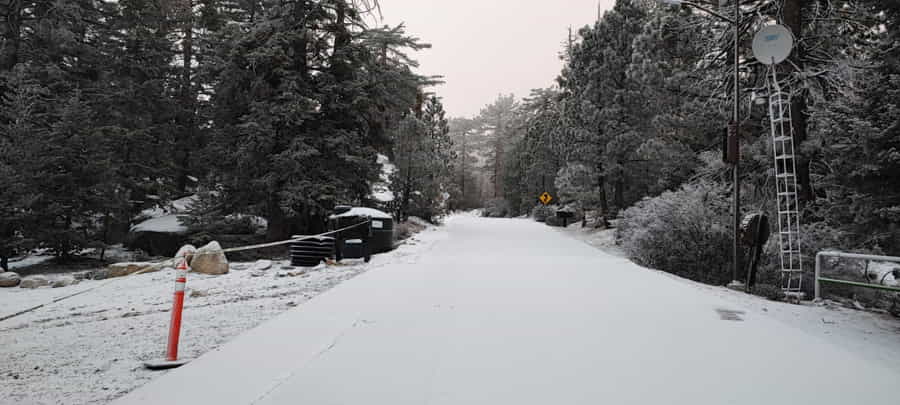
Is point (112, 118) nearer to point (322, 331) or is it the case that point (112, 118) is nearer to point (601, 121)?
point (322, 331)

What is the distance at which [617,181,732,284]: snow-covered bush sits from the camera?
9.34m

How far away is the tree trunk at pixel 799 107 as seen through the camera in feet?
31.9

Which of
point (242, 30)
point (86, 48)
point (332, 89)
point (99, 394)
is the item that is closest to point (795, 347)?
point (99, 394)

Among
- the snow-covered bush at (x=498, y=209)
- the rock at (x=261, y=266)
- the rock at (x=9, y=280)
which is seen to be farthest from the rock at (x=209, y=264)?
the snow-covered bush at (x=498, y=209)

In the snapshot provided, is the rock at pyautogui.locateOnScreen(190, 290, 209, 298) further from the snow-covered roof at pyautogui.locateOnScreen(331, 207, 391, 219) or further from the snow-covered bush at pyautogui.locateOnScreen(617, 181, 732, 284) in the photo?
the snow-covered bush at pyautogui.locateOnScreen(617, 181, 732, 284)

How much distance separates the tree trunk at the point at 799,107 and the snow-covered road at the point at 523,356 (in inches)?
223

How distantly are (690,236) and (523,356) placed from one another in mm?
7809

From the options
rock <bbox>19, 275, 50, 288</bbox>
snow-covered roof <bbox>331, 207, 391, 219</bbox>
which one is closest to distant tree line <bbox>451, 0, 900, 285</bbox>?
snow-covered roof <bbox>331, 207, 391, 219</bbox>

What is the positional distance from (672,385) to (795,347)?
1.89 meters

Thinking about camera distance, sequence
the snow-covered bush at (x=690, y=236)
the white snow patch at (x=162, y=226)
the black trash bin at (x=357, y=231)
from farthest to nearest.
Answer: the white snow patch at (x=162, y=226) → the black trash bin at (x=357, y=231) → the snow-covered bush at (x=690, y=236)

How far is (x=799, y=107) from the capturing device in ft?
33.4

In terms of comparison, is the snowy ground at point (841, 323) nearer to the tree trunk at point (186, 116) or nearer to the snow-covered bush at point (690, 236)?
the snow-covered bush at point (690, 236)

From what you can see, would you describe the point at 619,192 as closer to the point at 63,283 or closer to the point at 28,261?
the point at 63,283

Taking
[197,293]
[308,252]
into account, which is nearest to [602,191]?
[308,252]
